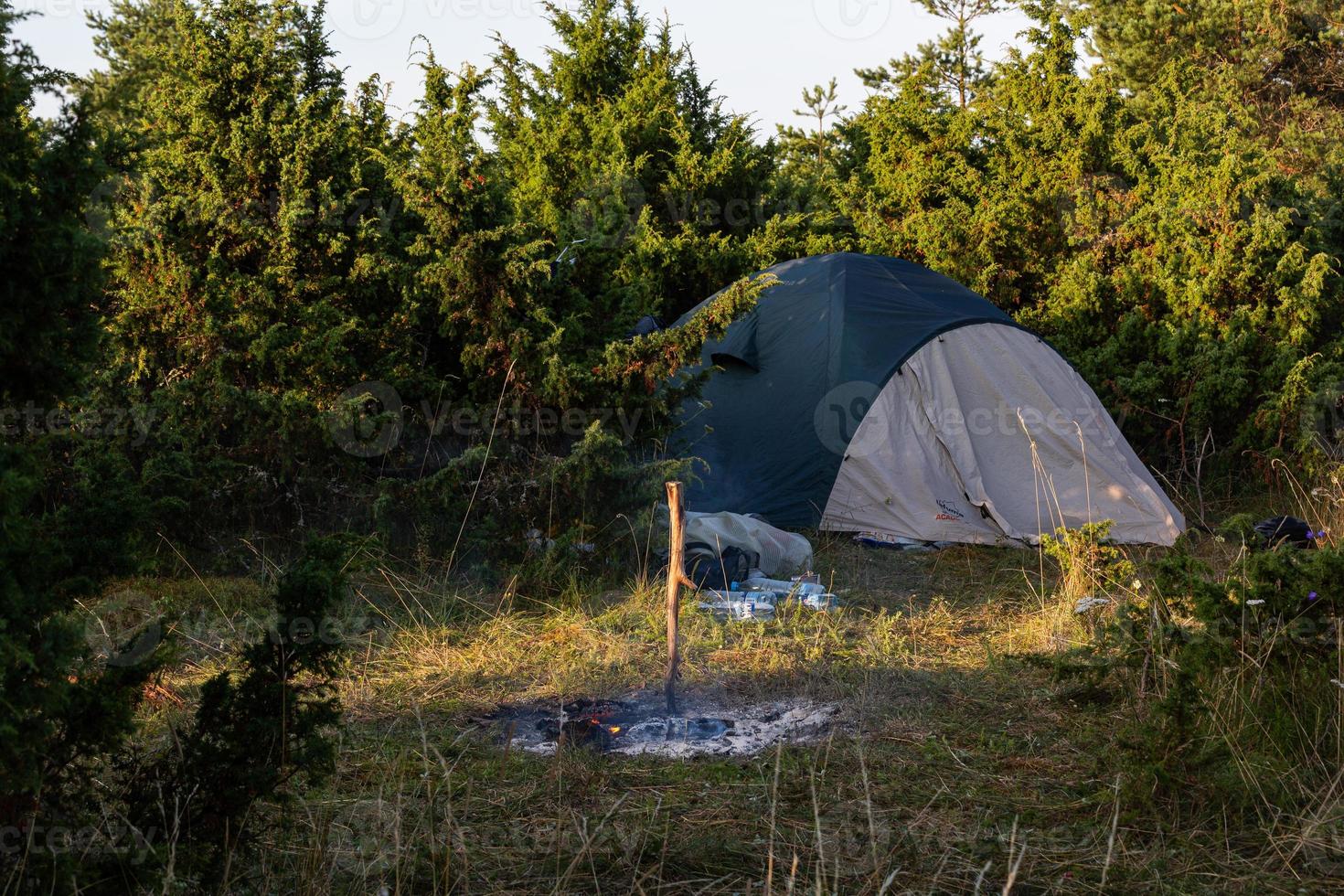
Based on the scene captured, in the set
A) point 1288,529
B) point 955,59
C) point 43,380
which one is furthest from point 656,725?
point 955,59

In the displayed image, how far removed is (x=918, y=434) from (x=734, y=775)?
177 inches

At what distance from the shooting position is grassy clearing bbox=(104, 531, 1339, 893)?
2695 millimetres

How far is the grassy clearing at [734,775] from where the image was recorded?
2695 millimetres

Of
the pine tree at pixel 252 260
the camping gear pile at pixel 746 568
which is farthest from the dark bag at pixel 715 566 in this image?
the pine tree at pixel 252 260

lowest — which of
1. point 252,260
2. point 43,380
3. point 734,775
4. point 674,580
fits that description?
point 734,775

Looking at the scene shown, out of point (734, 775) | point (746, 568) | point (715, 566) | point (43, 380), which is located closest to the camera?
point (43, 380)

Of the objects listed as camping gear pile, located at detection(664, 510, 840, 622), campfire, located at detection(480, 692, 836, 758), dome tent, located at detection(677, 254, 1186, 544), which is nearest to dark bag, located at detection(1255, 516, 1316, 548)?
dome tent, located at detection(677, 254, 1186, 544)

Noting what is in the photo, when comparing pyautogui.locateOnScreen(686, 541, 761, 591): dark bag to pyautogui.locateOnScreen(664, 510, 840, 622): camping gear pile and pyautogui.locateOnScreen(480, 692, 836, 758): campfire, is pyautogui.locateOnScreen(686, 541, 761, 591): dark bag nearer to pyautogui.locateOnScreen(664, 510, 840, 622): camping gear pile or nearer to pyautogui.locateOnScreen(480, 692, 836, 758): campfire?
pyautogui.locateOnScreen(664, 510, 840, 622): camping gear pile

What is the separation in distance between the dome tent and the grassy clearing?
6.08 feet

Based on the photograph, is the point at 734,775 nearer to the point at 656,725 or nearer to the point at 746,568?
the point at 656,725

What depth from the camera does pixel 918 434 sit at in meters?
7.53

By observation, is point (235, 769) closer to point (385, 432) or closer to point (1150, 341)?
point (385, 432)

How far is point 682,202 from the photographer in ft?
35.5

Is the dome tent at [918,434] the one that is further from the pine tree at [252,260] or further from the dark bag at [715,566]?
the pine tree at [252,260]
